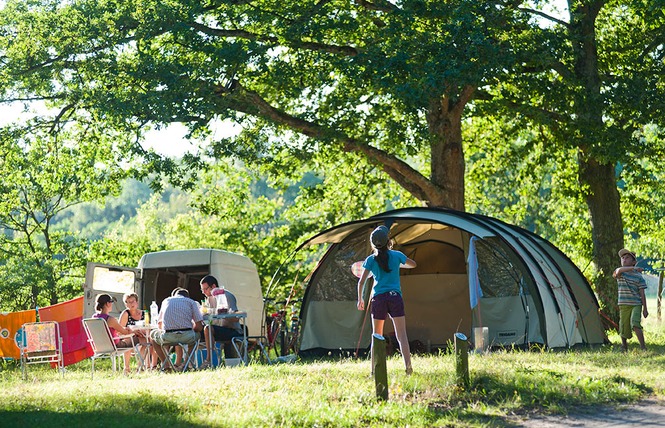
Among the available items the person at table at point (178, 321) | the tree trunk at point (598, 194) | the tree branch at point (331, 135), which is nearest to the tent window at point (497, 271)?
the tree branch at point (331, 135)

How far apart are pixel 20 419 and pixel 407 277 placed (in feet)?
34.4

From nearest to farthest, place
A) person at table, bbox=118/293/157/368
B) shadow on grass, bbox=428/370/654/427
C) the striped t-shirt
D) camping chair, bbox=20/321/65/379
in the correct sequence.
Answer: shadow on grass, bbox=428/370/654/427 → the striped t-shirt → camping chair, bbox=20/321/65/379 → person at table, bbox=118/293/157/368

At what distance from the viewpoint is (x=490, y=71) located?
55.1 ft

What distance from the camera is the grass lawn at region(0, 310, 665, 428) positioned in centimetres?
796

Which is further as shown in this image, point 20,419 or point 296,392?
point 296,392

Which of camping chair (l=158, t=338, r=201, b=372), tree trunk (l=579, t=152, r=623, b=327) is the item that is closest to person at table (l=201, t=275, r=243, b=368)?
camping chair (l=158, t=338, r=201, b=372)

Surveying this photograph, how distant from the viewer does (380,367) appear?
8.76m

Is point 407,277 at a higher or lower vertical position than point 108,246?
lower

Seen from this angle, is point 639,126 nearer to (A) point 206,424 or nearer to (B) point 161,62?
(B) point 161,62

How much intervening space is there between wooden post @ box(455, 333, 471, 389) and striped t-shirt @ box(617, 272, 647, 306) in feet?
16.7

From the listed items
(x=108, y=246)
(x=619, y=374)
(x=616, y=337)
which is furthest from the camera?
(x=108, y=246)

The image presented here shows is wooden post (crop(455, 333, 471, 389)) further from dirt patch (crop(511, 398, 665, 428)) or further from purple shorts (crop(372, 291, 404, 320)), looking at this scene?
purple shorts (crop(372, 291, 404, 320))

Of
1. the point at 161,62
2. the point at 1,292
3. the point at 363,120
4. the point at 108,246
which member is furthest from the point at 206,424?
the point at 108,246

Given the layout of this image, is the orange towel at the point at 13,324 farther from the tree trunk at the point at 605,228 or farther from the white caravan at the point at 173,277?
the tree trunk at the point at 605,228
